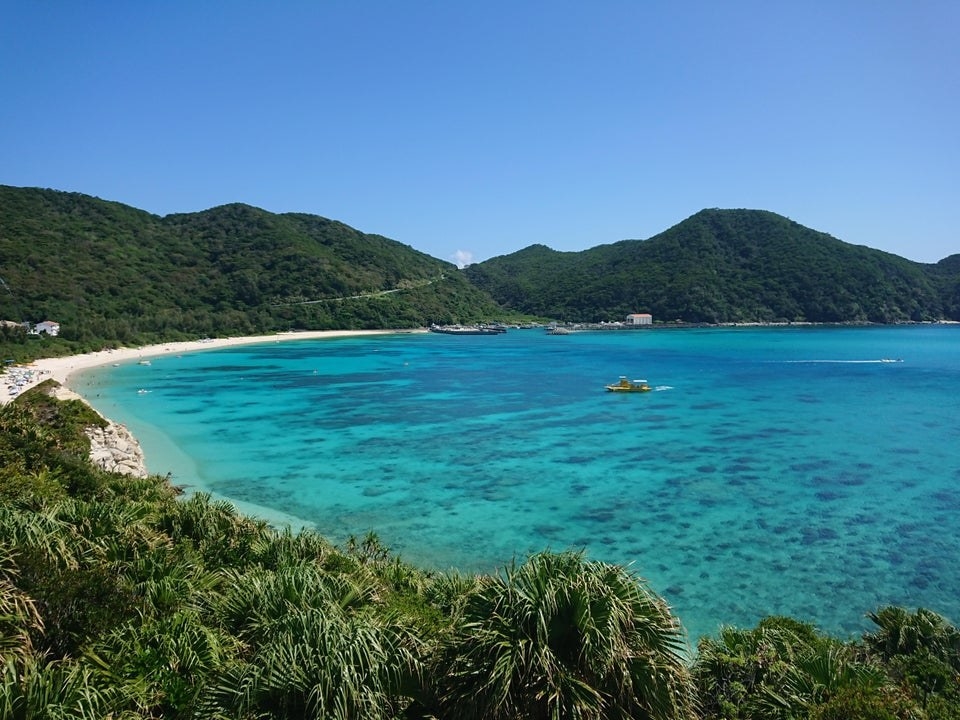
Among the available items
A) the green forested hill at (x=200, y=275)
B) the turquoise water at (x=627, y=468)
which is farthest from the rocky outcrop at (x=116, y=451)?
the green forested hill at (x=200, y=275)

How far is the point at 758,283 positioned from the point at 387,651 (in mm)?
173783

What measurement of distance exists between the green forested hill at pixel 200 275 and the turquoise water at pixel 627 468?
35457mm

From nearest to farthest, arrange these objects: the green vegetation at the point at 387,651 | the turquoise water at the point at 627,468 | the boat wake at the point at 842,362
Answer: the green vegetation at the point at 387,651, the turquoise water at the point at 627,468, the boat wake at the point at 842,362

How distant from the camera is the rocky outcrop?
23.3m

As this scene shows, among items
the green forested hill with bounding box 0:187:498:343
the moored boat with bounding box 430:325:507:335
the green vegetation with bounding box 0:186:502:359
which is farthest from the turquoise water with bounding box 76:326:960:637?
the moored boat with bounding box 430:325:507:335

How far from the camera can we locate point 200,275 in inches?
4943

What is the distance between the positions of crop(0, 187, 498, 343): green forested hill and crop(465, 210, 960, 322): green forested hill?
36.0 metres

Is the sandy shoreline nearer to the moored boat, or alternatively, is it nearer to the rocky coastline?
the rocky coastline

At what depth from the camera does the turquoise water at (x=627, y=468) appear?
1644 cm

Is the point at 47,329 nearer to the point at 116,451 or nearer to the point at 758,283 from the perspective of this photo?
the point at 116,451

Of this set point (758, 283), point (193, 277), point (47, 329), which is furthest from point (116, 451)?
point (758, 283)

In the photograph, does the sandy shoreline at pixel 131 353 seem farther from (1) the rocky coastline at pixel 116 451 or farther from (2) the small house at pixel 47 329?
(1) the rocky coastline at pixel 116 451

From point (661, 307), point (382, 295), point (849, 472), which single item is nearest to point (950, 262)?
point (661, 307)

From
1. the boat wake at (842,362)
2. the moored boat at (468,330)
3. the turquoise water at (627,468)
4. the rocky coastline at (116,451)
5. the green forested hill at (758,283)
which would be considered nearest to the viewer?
the turquoise water at (627,468)
